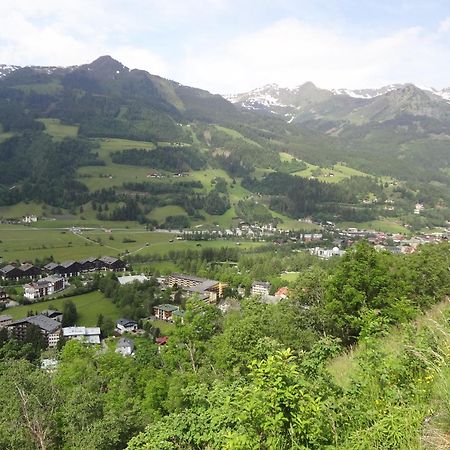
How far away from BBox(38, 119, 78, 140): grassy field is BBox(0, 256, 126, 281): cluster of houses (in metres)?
91.8

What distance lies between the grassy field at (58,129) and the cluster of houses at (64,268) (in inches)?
3616

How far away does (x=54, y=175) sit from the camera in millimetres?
127438

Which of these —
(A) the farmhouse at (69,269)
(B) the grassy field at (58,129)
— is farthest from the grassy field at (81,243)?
(B) the grassy field at (58,129)

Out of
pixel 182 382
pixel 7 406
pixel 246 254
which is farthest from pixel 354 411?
pixel 246 254

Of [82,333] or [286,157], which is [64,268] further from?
[286,157]

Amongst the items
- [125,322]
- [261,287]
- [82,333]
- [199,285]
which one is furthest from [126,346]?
[261,287]

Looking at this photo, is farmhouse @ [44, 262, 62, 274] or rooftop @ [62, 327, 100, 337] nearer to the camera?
rooftop @ [62, 327, 100, 337]

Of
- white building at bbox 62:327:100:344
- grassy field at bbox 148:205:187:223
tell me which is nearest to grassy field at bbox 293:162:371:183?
grassy field at bbox 148:205:187:223

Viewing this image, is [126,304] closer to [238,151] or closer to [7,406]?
[7,406]

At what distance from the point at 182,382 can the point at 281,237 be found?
3365 inches

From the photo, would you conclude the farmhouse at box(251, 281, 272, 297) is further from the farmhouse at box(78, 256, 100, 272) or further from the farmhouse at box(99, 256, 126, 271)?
the farmhouse at box(78, 256, 100, 272)

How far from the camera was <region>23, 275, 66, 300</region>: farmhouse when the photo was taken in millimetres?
59406

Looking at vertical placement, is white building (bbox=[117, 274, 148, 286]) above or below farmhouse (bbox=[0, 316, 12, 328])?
below

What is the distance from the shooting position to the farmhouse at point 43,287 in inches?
2339
